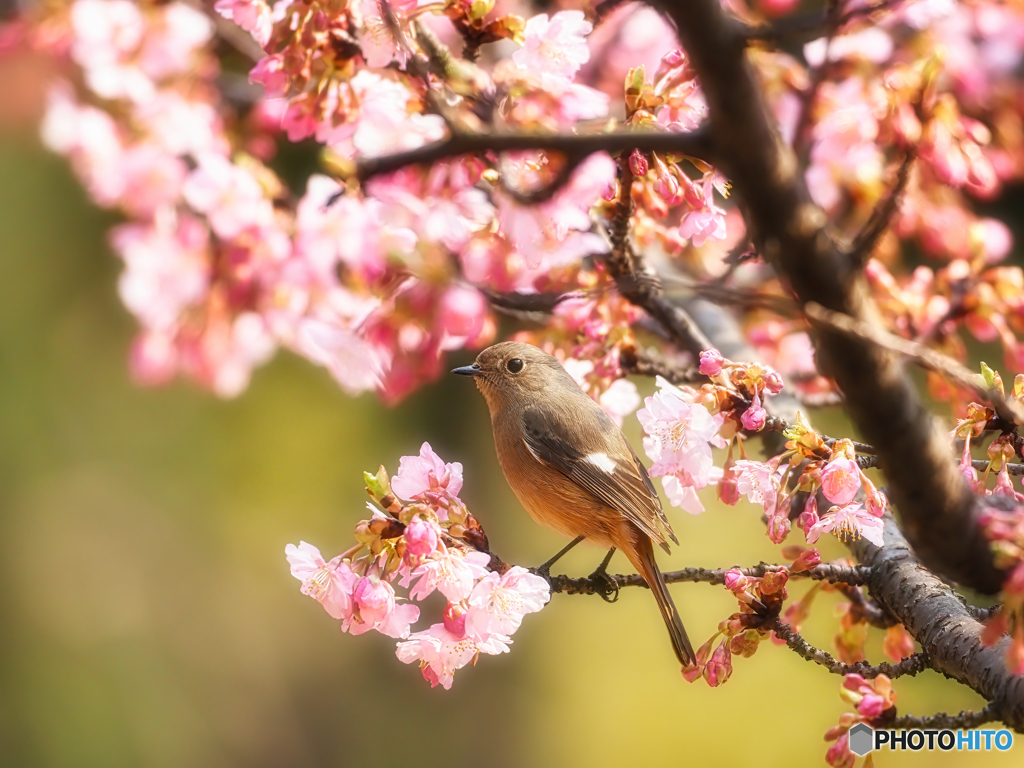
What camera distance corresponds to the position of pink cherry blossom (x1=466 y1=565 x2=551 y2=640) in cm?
141

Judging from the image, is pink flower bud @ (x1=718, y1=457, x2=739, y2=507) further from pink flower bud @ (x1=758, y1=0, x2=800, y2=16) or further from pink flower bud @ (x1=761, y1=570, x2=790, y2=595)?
pink flower bud @ (x1=758, y1=0, x2=800, y2=16)

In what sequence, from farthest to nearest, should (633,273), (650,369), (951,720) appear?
1. (650,369)
2. (633,273)
3. (951,720)

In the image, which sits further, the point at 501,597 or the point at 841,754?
the point at 501,597

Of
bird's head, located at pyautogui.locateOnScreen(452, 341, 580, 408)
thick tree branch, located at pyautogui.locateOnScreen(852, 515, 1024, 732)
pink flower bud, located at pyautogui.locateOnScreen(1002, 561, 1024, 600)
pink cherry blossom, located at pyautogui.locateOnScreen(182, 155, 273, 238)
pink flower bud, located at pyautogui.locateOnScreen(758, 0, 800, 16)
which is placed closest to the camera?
pink flower bud, located at pyautogui.locateOnScreen(1002, 561, 1024, 600)

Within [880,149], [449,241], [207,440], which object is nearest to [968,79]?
[880,149]

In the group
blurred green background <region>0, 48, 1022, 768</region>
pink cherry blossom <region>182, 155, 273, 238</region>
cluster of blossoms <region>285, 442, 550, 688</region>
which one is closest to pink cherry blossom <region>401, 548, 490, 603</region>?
cluster of blossoms <region>285, 442, 550, 688</region>

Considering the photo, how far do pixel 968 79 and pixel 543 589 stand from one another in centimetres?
241

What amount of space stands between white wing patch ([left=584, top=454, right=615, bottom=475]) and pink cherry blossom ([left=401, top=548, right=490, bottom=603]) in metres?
0.82

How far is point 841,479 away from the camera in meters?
1.33

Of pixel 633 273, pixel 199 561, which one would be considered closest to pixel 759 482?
pixel 633 273

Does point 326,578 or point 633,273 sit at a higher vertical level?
point 633,273

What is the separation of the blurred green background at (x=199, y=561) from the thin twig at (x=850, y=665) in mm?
4608

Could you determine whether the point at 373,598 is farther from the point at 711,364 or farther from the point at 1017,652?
the point at 1017,652

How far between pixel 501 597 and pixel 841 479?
0.57 m
